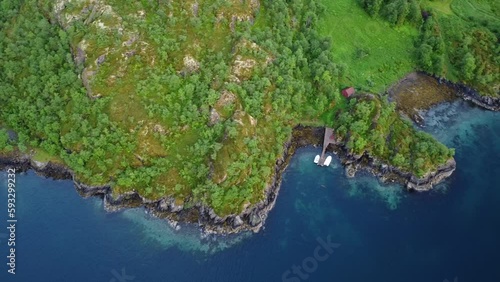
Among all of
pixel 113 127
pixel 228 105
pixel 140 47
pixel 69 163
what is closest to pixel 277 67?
pixel 228 105

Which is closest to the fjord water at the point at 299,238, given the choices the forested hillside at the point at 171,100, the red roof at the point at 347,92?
the forested hillside at the point at 171,100

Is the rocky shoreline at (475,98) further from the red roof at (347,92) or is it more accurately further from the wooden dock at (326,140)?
the wooden dock at (326,140)

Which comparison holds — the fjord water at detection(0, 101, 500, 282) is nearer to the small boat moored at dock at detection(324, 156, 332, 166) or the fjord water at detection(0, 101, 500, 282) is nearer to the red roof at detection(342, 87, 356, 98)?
the small boat moored at dock at detection(324, 156, 332, 166)

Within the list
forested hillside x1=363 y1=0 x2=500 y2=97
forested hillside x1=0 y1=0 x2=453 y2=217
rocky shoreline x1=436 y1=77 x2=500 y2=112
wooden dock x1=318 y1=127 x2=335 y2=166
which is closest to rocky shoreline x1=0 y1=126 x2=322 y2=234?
forested hillside x1=0 y1=0 x2=453 y2=217

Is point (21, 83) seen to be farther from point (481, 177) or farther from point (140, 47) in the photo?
point (481, 177)

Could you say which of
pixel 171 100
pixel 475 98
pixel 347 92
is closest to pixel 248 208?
pixel 171 100

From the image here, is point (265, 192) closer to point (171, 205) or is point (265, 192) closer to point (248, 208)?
point (248, 208)
